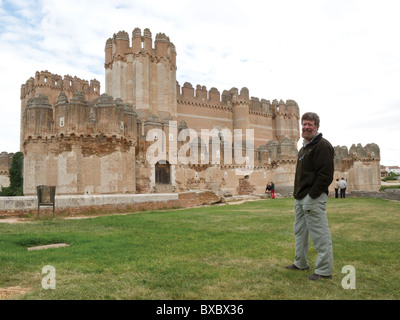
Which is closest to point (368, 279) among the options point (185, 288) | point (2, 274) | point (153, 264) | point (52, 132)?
point (185, 288)

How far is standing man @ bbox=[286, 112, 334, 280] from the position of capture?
4246mm

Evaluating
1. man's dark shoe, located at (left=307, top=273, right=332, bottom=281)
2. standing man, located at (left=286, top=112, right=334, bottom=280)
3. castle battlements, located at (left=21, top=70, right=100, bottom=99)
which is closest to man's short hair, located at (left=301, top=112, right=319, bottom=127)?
standing man, located at (left=286, top=112, right=334, bottom=280)

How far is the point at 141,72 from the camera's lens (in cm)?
3691

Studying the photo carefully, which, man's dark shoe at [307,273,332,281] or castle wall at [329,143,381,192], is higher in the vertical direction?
castle wall at [329,143,381,192]

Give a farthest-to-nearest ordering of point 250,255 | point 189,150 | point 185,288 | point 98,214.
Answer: point 189,150 < point 98,214 < point 250,255 < point 185,288

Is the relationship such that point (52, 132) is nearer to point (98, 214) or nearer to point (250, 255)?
point (98, 214)

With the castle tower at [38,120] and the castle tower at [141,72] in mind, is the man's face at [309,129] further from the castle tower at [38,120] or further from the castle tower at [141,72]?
the castle tower at [141,72]

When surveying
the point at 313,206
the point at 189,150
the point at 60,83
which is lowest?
the point at 313,206

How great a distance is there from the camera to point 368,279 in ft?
13.3

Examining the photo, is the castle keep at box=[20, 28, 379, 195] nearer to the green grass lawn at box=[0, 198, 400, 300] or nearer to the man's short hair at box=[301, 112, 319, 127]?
the green grass lawn at box=[0, 198, 400, 300]

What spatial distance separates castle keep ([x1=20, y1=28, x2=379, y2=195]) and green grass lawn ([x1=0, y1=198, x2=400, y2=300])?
9.40 meters

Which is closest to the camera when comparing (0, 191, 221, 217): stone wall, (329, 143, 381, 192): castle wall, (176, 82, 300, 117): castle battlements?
(0, 191, 221, 217): stone wall

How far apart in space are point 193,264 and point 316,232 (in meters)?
1.75
